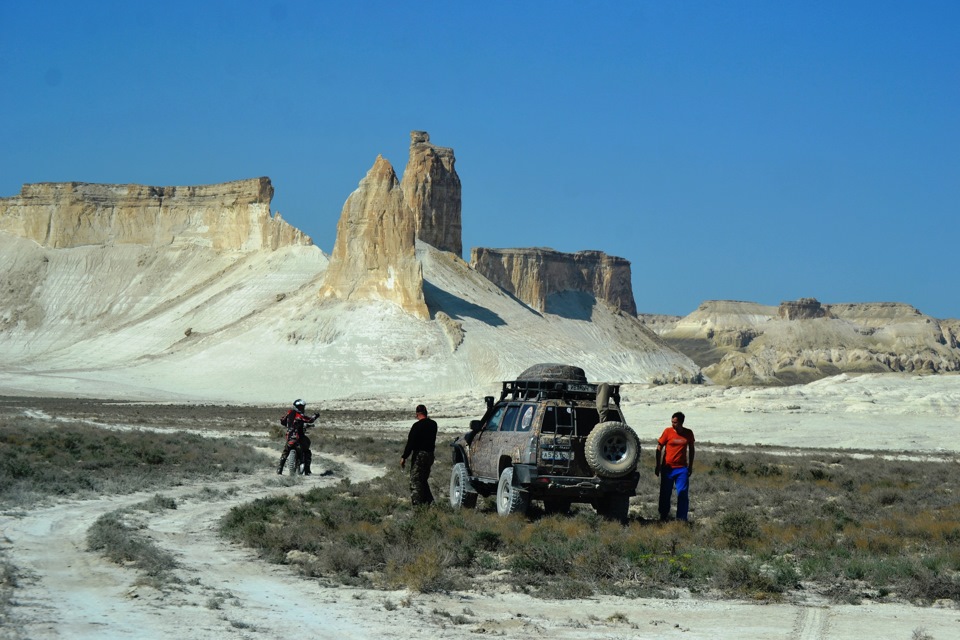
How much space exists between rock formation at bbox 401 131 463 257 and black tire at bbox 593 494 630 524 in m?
103

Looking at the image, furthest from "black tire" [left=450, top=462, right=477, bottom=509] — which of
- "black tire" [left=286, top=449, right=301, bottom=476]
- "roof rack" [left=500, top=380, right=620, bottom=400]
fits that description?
"black tire" [left=286, top=449, right=301, bottom=476]

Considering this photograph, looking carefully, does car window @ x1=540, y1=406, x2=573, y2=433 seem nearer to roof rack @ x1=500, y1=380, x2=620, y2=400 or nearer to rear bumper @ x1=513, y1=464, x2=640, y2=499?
roof rack @ x1=500, y1=380, x2=620, y2=400

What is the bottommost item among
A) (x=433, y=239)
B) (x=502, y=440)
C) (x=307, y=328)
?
(x=502, y=440)

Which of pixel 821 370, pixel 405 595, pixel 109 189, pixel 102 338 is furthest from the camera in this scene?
pixel 821 370

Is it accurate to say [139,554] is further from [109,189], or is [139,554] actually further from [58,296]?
[109,189]

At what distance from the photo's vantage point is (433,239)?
391 feet

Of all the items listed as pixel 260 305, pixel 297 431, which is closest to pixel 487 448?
pixel 297 431

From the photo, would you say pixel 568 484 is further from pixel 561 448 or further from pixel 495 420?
pixel 495 420

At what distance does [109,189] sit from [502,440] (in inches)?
4980

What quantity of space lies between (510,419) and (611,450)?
64.2 inches

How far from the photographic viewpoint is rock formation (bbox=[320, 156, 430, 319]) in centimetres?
9138

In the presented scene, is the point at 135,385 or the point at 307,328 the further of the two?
the point at 307,328

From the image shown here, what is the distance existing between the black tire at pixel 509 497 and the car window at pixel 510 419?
0.63 meters

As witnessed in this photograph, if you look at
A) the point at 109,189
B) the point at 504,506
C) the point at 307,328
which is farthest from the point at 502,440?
the point at 109,189
